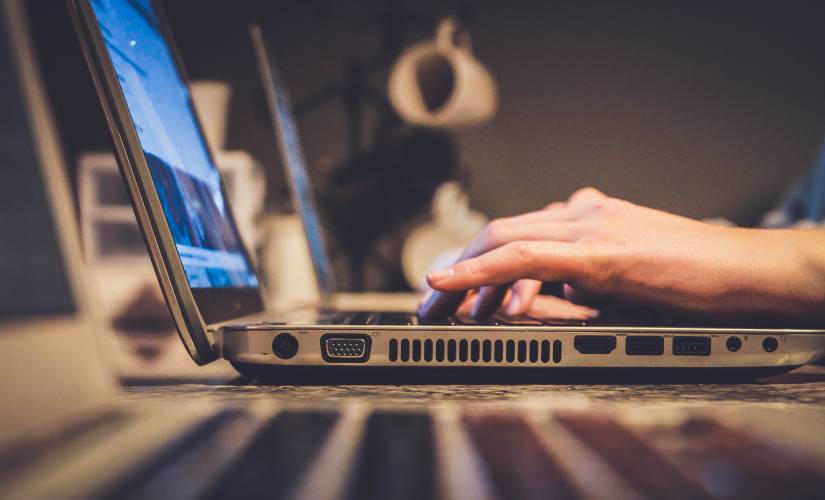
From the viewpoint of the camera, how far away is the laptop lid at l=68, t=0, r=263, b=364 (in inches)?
19.8

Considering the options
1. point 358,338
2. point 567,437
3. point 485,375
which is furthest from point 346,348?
point 567,437

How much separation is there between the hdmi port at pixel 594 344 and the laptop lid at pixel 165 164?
0.30 m

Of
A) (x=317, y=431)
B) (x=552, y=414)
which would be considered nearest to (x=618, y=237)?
(x=552, y=414)

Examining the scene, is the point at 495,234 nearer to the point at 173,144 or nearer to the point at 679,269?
the point at 679,269

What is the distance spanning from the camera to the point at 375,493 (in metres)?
0.26

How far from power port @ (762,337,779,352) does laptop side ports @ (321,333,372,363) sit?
334 millimetres

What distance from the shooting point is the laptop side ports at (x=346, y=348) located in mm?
523

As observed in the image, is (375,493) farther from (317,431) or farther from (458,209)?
(458,209)

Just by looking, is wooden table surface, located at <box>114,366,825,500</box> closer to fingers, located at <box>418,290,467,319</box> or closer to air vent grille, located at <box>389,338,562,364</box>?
air vent grille, located at <box>389,338,562,364</box>

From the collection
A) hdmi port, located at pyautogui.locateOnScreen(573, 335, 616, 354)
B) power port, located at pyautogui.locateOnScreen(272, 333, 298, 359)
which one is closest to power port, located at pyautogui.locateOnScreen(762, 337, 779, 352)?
hdmi port, located at pyautogui.locateOnScreen(573, 335, 616, 354)

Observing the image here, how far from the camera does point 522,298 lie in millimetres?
841

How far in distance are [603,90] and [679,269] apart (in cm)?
234

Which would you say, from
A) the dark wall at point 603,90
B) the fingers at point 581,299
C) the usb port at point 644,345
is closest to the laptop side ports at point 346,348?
the usb port at point 644,345

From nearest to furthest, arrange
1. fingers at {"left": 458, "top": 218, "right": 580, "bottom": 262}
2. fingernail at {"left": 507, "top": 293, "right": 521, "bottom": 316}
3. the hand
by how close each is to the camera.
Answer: the hand
fingers at {"left": 458, "top": 218, "right": 580, "bottom": 262}
fingernail at {"left": 507, "top": 293, "right": 521, "bottom": 316}
